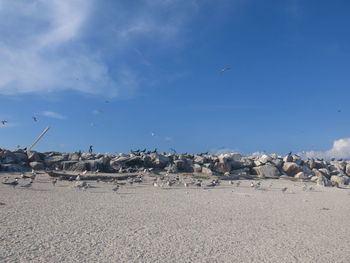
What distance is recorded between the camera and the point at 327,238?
8.24 meters

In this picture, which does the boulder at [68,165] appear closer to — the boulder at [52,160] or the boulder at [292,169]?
the boulder at [52,160]

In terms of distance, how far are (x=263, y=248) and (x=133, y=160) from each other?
1750cm

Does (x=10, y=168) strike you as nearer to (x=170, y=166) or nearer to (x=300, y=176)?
(x=170, y=166)

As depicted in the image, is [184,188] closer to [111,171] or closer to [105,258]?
[111,171]

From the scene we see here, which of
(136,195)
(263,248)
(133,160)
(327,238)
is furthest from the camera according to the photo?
(133,160)

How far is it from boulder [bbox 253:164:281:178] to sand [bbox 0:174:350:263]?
8.60 meters

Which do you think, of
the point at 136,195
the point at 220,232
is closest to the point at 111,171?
the point at 136,195

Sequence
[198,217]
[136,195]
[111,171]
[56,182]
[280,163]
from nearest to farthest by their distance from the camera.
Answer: [198,217], [136,195], [56,182], [111,171], [280,163]

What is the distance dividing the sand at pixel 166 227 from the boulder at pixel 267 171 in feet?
28.2

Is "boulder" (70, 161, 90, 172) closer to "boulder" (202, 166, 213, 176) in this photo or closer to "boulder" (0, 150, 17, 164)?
"boulder" (0, 150, 17, 164)

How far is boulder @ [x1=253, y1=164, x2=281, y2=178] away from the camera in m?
23.6

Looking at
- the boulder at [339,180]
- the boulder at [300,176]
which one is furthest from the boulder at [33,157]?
the boulder at [339,180]

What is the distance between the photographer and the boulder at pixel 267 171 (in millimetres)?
23562

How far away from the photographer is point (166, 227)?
871 cm
